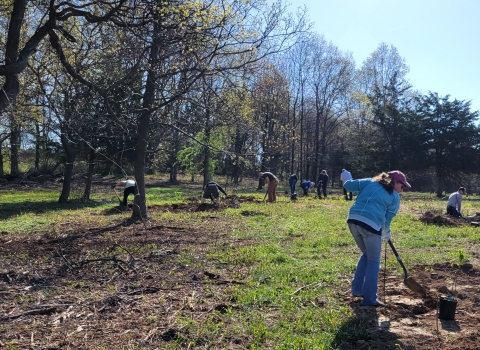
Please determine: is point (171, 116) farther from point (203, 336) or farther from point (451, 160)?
point (451, 160)

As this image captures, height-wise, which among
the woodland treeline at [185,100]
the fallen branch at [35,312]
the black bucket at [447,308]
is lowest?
the fallen branch at [35,312]

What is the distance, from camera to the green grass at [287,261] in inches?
173

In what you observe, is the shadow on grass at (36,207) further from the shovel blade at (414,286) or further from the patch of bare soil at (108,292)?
the shovel blade at (414,286)

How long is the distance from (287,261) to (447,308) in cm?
310

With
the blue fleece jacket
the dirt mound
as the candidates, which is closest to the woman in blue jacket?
the blue fleece jacket

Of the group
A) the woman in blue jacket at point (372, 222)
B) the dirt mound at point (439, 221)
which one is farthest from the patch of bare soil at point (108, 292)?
the dirt mound at point (439, 221)

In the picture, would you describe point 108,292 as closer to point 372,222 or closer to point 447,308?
point 372,222

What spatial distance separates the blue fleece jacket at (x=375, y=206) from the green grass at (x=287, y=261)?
1071mm

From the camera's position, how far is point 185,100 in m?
10.9

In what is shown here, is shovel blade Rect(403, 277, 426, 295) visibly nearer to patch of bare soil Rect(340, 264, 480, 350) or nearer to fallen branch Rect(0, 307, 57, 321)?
patch of bare soil Rect(340, 264, 480, 350)

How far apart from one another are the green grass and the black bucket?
35.0 inches

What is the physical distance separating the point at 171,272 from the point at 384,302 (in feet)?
10.2

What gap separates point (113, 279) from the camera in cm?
619

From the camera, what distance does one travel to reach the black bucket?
4.67 m
